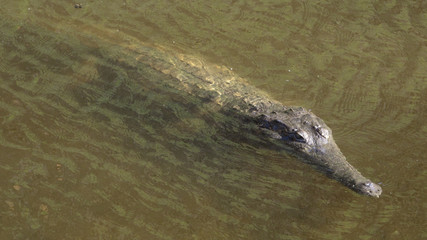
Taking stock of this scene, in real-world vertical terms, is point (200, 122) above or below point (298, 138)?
below

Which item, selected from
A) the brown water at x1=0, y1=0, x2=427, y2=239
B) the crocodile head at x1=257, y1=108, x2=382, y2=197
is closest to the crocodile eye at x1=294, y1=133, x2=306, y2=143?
the crocodile head at x1=257, y1=108, x2=382, y2=197

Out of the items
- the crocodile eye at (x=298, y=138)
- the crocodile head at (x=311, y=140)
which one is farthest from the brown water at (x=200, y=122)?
the crocodile eye at (x=298, y=138)

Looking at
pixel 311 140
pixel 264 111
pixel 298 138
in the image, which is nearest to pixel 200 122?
pixel 264 111

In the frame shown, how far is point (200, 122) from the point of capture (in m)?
6.30

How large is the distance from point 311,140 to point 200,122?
159 cm

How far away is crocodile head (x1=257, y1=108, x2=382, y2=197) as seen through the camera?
209 inches

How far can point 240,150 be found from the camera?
583cm

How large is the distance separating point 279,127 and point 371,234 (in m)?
1.99

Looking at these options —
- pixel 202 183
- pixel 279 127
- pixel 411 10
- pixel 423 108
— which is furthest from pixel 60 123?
pixel 411 10

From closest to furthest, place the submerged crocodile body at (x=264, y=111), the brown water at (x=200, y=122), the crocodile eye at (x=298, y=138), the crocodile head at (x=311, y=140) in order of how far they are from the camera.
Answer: the brown water at (x=200, y=122) < the crocodile head at (x=311, y=140) < the submerged crocodile body at (x=264, y=111) < the crocodile eye at (x=298, y=138)

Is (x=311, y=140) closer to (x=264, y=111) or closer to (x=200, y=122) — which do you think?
(x=264, y=111)

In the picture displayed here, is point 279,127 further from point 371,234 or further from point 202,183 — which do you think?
point 371,234

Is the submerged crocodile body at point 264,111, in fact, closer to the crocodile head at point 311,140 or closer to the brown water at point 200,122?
the crocodile head at point 311,140

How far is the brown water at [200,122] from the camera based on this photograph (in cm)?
482
